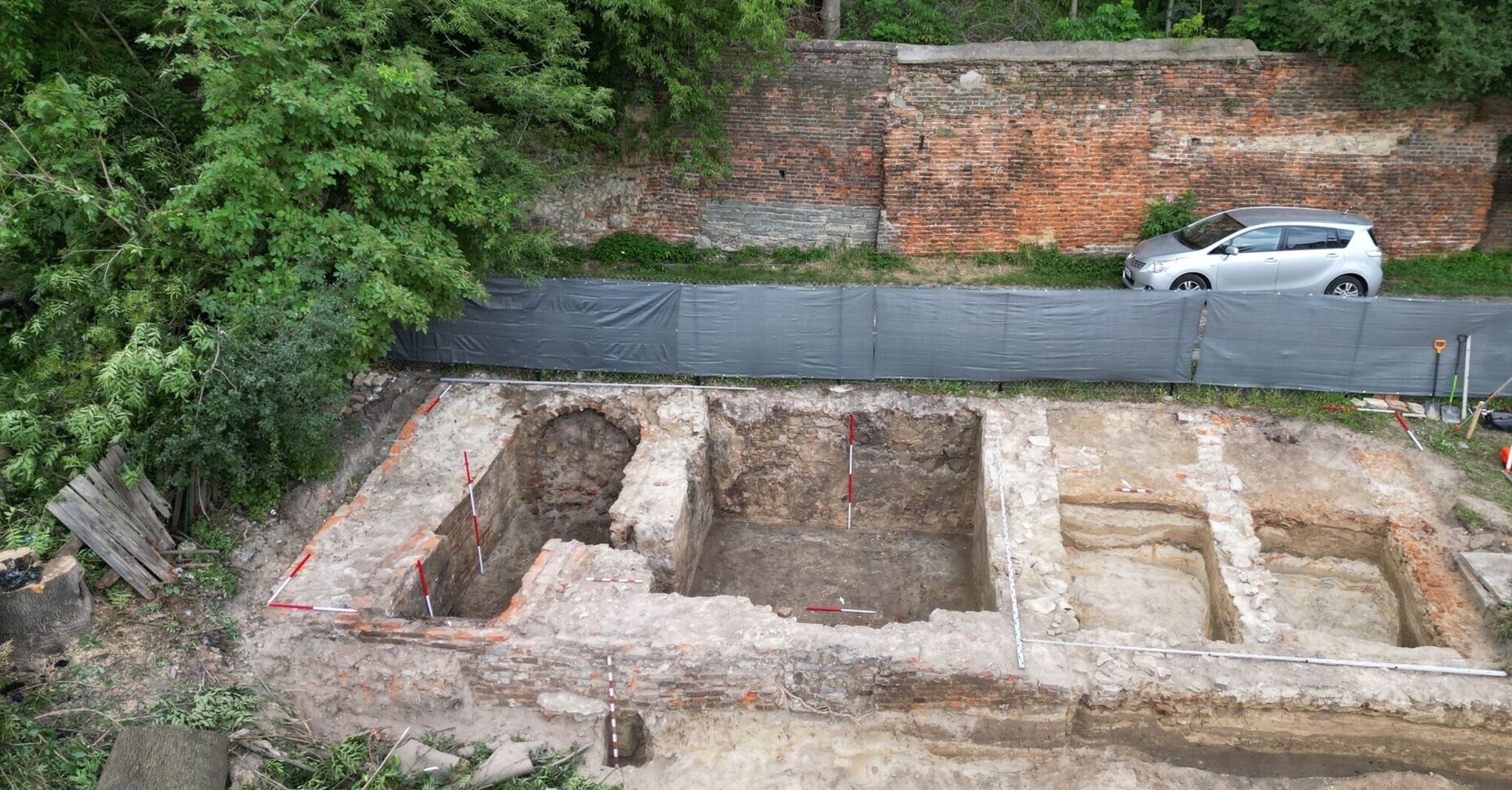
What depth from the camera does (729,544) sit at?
1066 centimetres

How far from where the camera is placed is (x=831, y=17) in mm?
14195

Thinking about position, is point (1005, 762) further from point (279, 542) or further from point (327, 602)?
point (279, 542)

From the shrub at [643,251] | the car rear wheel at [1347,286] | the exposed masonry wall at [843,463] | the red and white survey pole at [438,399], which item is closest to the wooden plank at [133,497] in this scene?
the red and white survey pole at [438,399]

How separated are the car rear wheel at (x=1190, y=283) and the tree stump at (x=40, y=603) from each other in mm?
12585

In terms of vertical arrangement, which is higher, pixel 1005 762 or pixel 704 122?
pixel 704 122

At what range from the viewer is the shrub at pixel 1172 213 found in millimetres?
13203

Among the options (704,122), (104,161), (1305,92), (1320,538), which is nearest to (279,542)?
(104,161)

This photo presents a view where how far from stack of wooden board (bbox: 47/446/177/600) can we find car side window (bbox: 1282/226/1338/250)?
13.3 m

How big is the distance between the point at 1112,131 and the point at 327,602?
1191 cm

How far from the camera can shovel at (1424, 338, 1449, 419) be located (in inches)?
394

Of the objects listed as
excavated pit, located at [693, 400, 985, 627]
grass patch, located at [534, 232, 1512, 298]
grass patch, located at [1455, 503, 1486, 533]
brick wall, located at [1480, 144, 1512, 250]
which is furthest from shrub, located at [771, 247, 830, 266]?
→ brick wall, located at [1480, 144, 1512, 250]

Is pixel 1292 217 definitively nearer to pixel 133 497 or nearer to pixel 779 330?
pixel 779 330

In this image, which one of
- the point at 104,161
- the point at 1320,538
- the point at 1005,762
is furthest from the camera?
the point at 1320,538

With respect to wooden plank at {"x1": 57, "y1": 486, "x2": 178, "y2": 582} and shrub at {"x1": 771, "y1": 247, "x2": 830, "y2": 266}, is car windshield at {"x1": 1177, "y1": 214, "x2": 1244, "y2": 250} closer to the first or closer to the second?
shrub at {"x1": 771, "y1": 247, "x2": 830, "y2": 266}
